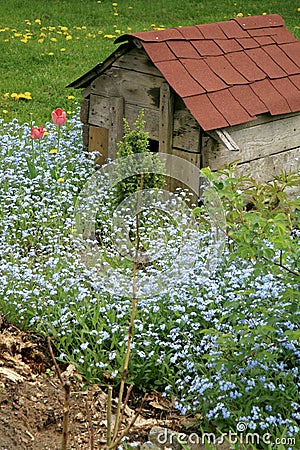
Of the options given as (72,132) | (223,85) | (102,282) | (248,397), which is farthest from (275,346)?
(72,132)

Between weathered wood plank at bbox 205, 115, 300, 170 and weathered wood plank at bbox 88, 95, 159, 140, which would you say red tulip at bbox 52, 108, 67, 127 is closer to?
weathered wood plank at bbox 88, 95, 159, 140

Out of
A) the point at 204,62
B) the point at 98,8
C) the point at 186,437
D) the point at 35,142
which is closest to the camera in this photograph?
the point at 186,437

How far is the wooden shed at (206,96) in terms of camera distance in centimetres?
575

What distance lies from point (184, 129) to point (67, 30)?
7251 millimetres

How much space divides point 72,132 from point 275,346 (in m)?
3.78

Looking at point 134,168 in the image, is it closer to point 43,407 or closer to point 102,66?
point 102,66

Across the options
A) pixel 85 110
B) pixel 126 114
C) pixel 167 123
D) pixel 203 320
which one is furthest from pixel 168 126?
pixel 203 320

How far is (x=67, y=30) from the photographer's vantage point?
12.4 metres

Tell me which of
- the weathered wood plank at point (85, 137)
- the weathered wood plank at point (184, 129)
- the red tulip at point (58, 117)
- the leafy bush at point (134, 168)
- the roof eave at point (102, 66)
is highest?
Answer: the roof eave at point (102, 66)

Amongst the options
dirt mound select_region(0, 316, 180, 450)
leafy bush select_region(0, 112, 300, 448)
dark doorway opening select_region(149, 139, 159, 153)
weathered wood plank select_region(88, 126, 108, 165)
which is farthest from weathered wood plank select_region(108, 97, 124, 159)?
dirt mound select_region(0, 316, 180, 450)

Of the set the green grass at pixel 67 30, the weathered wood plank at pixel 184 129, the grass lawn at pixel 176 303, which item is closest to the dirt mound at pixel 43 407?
the grass lawn at pixel 176 303

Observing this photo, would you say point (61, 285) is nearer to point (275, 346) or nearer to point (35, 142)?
point (275, 346)

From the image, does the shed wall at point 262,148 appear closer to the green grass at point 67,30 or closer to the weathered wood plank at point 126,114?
the weathered wood plank at point 126,114

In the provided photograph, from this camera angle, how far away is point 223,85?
5.95 m
